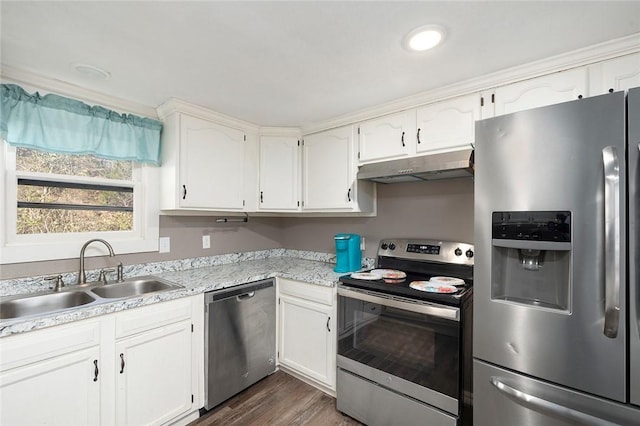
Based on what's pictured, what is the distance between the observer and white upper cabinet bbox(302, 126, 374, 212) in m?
2.41

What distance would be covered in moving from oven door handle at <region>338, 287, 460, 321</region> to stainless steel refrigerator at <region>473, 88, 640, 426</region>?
0.65 ft

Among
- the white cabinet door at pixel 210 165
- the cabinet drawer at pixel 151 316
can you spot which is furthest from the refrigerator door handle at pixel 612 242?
the white cabinet door at pixel 210 165

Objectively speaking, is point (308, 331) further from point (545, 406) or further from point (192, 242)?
point (545, 406)

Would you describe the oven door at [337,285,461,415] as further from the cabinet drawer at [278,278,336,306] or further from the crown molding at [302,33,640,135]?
the crown molding at [302,33,640,135]

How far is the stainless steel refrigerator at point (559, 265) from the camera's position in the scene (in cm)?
102

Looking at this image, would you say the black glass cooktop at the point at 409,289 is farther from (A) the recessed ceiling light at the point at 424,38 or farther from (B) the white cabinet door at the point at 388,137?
(A) the recessed ceiling light at the point at 424,38

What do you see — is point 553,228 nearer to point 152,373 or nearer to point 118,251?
point 152,373

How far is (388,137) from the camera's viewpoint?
219cm

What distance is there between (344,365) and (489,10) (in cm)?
213

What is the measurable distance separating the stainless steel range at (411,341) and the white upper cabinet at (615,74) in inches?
44.1

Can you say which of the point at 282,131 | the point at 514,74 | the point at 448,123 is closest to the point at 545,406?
the point at 448,123

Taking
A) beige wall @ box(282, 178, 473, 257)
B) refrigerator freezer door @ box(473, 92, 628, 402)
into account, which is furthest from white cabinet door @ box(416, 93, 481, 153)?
refrigerator freezer door @ box(473, 92, 628, 402)

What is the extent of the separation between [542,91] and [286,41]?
1439 millimetres

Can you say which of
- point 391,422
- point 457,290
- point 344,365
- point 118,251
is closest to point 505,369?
point 457,290
